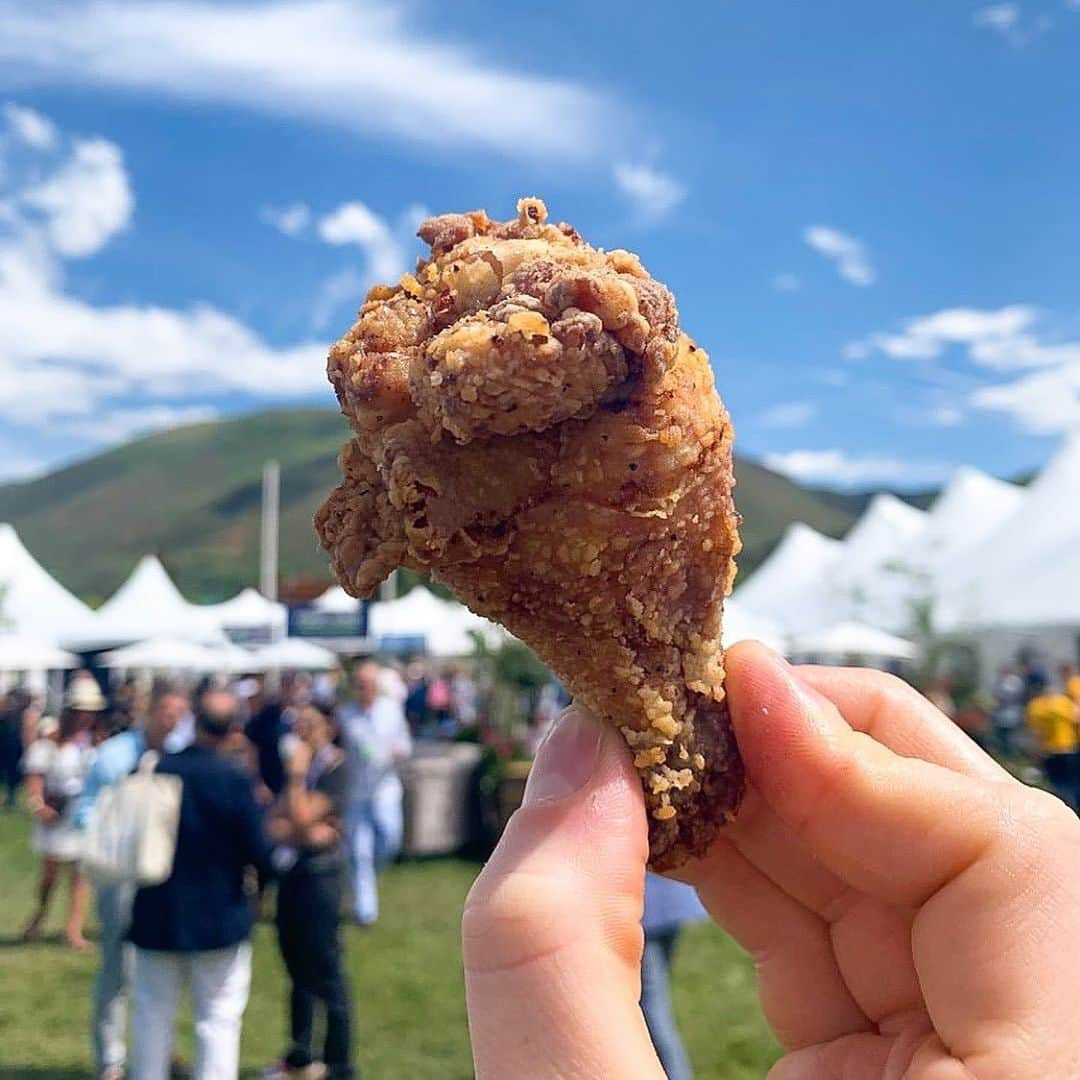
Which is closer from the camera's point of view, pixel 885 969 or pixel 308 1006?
pixel 885 969

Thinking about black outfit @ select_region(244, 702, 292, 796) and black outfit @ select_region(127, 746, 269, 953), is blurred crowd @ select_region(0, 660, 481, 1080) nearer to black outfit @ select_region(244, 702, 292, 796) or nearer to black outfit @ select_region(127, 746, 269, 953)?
black outfit @ select_region(127, 746, 269, 953)

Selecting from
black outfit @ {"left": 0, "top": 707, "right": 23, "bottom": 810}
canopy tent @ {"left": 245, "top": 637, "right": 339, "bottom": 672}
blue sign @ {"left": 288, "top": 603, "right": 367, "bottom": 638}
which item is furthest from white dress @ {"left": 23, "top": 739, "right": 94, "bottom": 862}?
canopy tent @ {"left": 245, "top": 637, "right": 339, "bottom": 672}

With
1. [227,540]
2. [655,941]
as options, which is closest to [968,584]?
[655,941]

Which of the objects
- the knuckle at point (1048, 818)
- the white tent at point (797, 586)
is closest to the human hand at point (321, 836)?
the knuckle at point (1048, 818)

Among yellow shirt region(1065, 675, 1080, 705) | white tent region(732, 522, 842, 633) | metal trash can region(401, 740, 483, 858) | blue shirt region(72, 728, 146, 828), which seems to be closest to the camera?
blue shirt region(72, 728, 146, 828)

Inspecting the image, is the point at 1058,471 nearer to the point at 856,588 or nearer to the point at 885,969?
the point at 856,588

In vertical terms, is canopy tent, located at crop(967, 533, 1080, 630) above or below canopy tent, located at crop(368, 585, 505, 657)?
above

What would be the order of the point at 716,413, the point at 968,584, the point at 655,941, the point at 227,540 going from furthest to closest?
the point at 227,540
the point at 968,584
the point at 655,941
the point at 716,413
